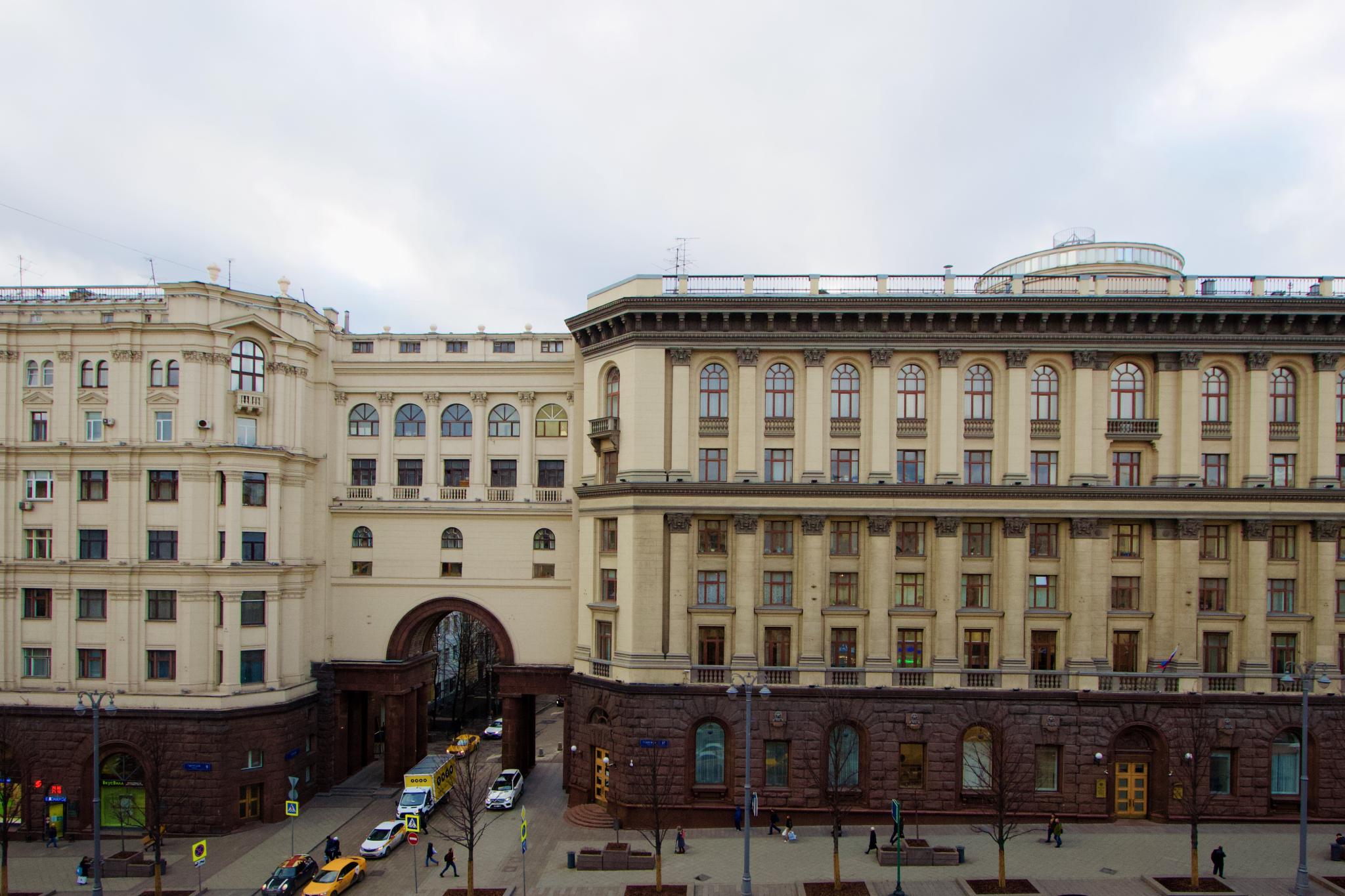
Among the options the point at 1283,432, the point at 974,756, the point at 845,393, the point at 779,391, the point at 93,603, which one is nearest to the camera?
the point at 974,756

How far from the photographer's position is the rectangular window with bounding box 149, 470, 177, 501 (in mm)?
38812

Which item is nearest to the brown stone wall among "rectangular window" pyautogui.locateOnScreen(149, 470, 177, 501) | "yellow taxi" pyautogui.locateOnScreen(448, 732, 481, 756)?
"yellow taxi" pyautogui.locateOnScreen(448, 732, 481, 756)

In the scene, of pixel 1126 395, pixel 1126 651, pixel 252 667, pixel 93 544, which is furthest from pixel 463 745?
pixel 1126 395

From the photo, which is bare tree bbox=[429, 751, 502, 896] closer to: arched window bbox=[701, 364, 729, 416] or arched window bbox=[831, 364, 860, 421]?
arched window bbox=[701, 364, 729, 416]

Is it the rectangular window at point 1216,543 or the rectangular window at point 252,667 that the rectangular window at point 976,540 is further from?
the rectangular window at point 252,667

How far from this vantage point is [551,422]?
43.8m

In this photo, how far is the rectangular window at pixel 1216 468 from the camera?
37.8 m

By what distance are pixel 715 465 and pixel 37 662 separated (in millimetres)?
35277

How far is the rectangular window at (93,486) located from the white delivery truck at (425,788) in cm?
2078

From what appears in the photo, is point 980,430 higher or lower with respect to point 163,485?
higher

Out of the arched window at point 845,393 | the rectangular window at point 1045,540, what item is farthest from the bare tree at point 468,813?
the rectangular window at point 1045,540

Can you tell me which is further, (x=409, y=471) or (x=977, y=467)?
(x=409, y=471)

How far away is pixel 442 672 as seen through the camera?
73.9 m

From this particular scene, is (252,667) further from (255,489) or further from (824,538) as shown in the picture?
(824,538)
